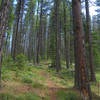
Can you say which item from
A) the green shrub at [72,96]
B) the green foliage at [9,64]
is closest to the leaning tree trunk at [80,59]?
the green shrub at [72,96]

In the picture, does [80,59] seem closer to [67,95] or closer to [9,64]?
[67,95]

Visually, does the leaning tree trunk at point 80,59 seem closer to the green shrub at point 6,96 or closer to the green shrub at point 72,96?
the green shrub at point 72,96

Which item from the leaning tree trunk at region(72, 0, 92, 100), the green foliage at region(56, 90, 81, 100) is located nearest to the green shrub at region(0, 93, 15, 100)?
the green foliage at region(56, 90, 81, 100)

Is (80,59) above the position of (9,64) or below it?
above

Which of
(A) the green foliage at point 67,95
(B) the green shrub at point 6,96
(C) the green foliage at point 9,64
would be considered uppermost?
(C) the green foliage at point 9,64

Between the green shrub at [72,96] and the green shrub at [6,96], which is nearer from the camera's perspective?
the green shrub at [6,96]

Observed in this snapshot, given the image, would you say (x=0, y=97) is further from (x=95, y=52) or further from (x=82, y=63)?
(x=95, y=52)

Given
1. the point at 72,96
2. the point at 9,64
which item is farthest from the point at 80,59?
the point at 9,64

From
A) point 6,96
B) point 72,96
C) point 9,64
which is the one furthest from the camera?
point 9,64

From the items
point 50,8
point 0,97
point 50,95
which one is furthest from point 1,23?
point 50,8

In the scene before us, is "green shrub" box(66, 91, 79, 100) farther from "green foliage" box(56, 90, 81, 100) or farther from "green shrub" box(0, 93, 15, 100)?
"green shrub" box(0, 93, 15, 100)

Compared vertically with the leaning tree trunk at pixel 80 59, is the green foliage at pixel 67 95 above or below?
below

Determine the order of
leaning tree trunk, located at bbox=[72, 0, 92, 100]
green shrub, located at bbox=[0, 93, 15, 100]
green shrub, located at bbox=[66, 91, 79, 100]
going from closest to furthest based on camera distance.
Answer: green shrub, located at bbox=[0, 93, 15, 100], leaning tree trunk, located at bbox=[72, 0, 92, 100], green shrub, located at bbox=[66, 91, 79, 100]

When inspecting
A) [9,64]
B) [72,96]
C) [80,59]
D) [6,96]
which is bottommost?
[72,96]
